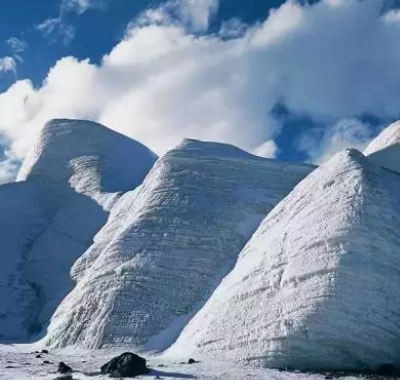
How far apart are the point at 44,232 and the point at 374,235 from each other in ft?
177

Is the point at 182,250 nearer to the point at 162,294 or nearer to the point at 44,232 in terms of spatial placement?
the point at 162,294

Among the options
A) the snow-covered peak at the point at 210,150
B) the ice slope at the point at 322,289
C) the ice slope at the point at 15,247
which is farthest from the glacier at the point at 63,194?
the ice slope at the point at 322,289

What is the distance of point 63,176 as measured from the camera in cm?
10119

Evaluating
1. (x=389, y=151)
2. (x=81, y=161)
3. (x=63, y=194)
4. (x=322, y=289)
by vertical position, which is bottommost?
(x=322, y=289)

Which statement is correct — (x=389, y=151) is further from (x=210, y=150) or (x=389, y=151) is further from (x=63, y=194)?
(x=63, y=194)

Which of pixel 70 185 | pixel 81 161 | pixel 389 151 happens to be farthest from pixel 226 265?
pixel 81 161

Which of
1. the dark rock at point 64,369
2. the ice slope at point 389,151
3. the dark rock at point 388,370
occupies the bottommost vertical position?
the dark rock at point 64,369

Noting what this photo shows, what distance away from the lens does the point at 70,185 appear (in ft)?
322

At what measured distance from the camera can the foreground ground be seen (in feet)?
117

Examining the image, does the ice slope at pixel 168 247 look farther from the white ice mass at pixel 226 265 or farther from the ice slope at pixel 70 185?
the ice slope at pixel 70 185

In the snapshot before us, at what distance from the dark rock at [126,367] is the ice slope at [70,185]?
30.0 meters

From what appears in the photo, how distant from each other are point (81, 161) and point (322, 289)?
6725 cm

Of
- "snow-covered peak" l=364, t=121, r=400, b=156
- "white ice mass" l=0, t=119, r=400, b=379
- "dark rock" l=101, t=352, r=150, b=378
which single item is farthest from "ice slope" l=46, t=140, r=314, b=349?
"dark rock" l=101, t=352, r=150, b=378

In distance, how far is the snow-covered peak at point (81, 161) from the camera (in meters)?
97.6
